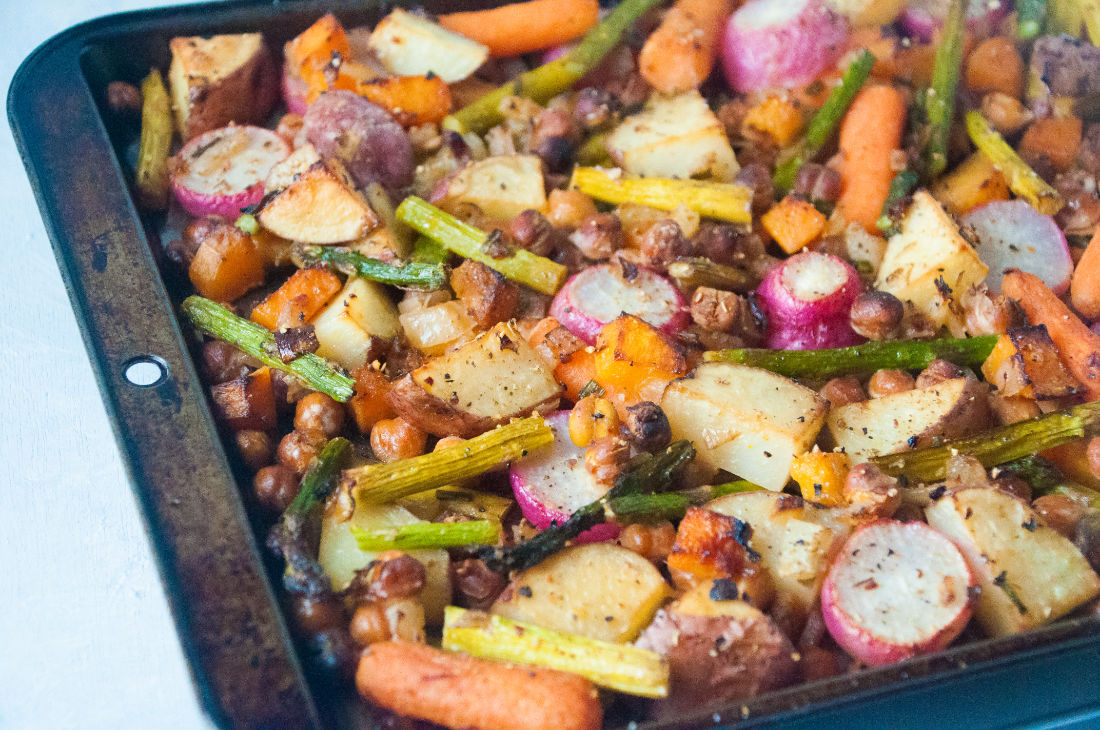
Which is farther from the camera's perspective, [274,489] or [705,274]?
[705,274]

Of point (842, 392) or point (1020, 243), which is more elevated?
point (1020, 243)

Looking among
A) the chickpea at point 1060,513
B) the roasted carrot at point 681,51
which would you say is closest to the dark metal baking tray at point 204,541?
the chickpea at point 1060,513

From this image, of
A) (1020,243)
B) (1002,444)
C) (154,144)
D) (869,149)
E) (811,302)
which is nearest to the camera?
(1002,444)

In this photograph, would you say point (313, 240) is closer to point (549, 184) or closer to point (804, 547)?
point (549, 184)

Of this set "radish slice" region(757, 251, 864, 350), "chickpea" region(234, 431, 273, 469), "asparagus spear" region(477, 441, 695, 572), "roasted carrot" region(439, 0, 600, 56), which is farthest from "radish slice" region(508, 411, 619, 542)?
"roasted carrot" region(439, 0, 600, 56)

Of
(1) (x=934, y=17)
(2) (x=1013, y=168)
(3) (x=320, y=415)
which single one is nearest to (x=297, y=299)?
(3) (x=320, y=415)

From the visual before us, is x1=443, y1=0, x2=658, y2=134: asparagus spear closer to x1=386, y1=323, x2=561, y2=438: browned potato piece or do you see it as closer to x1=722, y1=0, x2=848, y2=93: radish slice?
x1=722, y1=0, x2=848, y2=93: radish slice

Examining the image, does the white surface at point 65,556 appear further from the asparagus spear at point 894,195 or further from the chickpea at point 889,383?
the asparagus spear at point 894,195

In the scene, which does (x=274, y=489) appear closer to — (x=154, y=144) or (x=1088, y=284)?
(x=154, y=144)

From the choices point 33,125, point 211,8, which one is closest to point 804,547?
point 33,125
